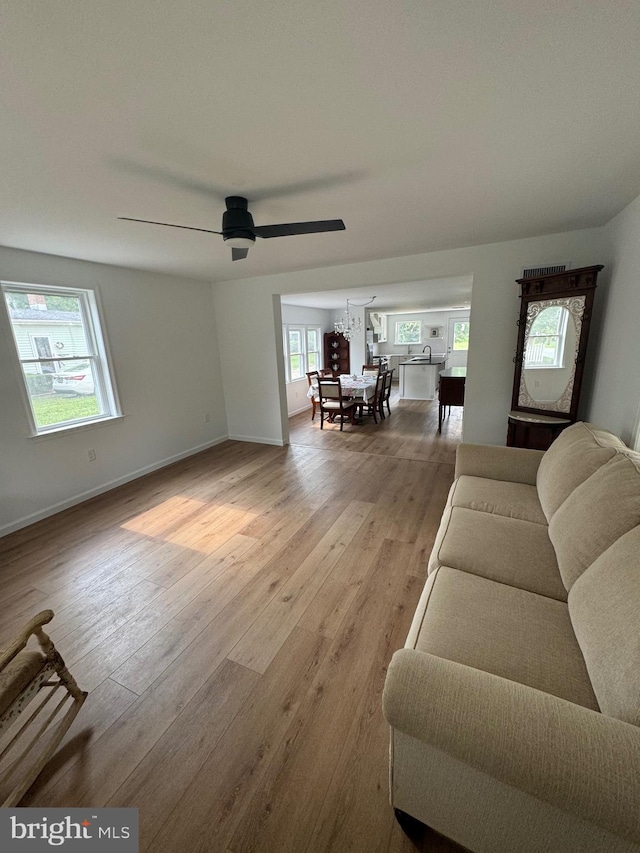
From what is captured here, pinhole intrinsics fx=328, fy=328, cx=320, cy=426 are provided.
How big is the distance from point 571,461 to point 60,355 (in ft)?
13.8

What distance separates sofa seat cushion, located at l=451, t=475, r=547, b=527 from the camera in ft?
6.20

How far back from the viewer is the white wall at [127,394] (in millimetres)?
2855

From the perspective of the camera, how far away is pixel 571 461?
→ 1.75 m

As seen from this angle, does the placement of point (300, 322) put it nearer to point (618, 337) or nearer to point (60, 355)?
point (60, 355)

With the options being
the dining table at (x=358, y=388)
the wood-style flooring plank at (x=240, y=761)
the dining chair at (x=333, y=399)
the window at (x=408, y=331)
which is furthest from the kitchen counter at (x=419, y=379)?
the wood-style flooring plank at (x=240, y=761)

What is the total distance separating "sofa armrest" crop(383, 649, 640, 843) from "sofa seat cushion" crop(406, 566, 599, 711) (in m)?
0.22

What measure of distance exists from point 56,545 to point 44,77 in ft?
9.48

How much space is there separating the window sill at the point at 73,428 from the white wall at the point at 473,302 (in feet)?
6.15

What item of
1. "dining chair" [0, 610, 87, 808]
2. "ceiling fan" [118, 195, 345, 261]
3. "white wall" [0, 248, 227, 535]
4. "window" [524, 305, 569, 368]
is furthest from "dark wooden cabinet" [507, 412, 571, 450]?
"white wall" [0, 248, 227, 535]

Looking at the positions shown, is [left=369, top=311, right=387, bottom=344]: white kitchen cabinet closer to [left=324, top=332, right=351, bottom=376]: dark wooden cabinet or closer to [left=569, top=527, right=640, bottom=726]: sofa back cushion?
[left=324, top=332, right=351, bottom=376]: dark wooden cabinet

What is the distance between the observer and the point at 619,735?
27.7 inches

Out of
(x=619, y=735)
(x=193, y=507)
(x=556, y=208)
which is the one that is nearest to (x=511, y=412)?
(x=556, y=208)

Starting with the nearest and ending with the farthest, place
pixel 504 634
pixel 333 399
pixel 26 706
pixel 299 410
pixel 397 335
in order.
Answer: pixel 504 634, pixel 26 706, pixel 333 399, pixel 299 410, pixel 397 335

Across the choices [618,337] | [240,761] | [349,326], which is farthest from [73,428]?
[349,326]
